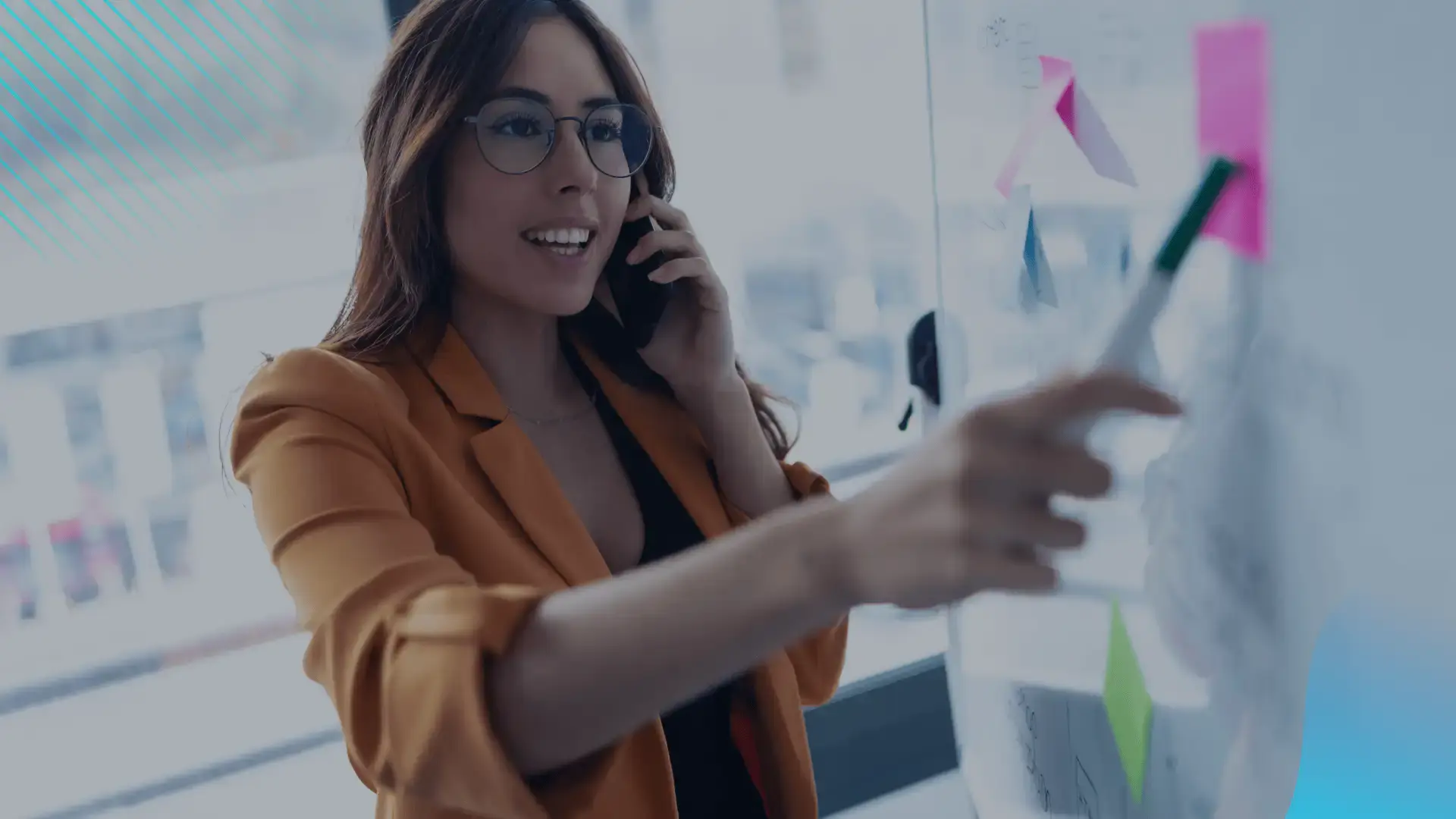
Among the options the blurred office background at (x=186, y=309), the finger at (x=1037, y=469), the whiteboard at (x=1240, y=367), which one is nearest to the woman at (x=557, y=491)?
the finger at (x=1037, y=469)

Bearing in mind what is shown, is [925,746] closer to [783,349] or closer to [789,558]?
[783,349]

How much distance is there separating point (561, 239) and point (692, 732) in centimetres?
49

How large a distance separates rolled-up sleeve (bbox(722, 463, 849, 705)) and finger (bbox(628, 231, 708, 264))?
257mm

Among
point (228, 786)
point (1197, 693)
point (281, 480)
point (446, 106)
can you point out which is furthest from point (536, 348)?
point (228, 786)

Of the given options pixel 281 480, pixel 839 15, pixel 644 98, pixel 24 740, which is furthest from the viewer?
pixel 839 15

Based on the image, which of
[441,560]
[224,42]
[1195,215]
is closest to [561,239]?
[441,560]

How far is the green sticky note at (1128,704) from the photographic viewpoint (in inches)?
31.5

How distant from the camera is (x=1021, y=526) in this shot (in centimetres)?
47

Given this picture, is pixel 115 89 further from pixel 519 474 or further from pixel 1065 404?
pixel 1065 404

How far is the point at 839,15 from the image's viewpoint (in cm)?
237

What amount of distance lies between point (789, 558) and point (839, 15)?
202 centimetres

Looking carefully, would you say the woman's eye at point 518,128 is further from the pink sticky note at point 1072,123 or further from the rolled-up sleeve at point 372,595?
the pink sticky note at point 1072,123

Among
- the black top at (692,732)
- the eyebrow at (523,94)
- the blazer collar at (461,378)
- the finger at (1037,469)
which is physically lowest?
the black top at (692,732)
